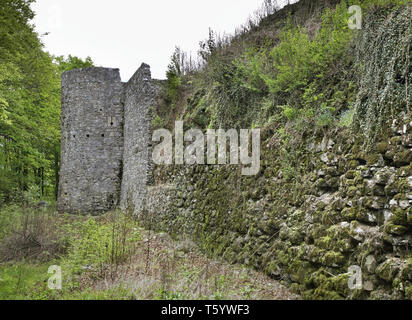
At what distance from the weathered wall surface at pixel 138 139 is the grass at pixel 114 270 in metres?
2.26

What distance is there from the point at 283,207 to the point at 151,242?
4.34 m

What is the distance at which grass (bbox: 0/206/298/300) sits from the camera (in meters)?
4.28

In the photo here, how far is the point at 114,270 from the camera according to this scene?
5.57 metres

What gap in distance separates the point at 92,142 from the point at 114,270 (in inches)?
349

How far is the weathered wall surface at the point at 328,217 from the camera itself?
3.12m

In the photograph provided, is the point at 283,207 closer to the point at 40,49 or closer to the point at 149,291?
the point at 149,291

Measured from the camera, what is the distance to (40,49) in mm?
11414

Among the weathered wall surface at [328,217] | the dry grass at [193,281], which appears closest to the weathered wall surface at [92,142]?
the dry grass at [193,281]

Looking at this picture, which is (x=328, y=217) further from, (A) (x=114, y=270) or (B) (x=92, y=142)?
(B) (x=92, y=142)

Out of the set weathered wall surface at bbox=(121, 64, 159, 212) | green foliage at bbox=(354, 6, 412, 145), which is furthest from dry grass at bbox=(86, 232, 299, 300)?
weathered wall surface at bbox=(121, 64, 159, 212)

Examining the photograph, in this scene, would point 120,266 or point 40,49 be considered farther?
point 40,49

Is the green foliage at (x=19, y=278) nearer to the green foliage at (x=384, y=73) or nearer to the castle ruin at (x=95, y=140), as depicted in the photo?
the castle ruin at (x=95, y=140)

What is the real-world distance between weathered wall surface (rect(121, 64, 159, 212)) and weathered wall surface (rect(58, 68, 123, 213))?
2.63 feet
